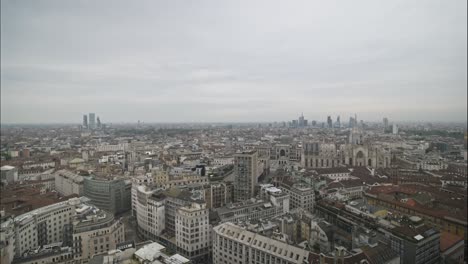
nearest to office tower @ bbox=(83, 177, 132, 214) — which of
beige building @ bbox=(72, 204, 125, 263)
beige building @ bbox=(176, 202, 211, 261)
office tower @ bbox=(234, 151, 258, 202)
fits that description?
beige building @ bbox=(72, 204, 125, 263)

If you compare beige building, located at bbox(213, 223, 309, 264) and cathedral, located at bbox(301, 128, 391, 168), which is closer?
beige building, located at bbox(213, 223, 309, 264)

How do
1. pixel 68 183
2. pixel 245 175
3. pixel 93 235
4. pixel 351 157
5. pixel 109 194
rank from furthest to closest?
pixel 351 157, pixel 68 183, pixel 245 175, pixel 109 194, pixel 93 235

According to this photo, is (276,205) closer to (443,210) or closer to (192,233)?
(192,233)

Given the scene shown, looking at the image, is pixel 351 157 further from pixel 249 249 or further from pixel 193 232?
pixel 249 249

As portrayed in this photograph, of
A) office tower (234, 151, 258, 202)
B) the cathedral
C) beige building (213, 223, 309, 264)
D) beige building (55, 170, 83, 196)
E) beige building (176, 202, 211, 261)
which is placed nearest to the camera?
beige building (213, 223, 309, 264)

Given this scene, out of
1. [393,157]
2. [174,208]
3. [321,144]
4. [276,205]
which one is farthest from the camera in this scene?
[321,144]

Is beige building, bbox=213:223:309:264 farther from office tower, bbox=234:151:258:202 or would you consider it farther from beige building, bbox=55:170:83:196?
beige building, bbox=55:170:83:196

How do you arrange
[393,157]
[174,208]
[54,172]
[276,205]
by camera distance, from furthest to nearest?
[393,157]
[54,172]
[276,205]
[174,208]

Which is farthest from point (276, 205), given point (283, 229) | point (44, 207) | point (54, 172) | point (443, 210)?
point (54, 172)

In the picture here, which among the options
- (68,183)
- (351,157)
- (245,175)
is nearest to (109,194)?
(68,183)
